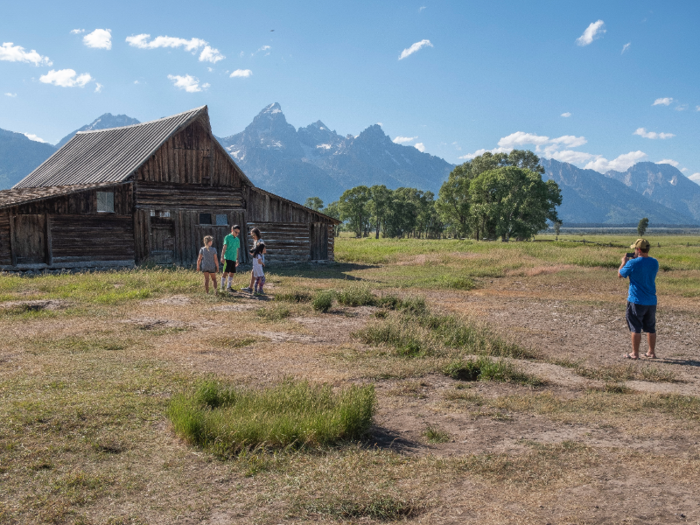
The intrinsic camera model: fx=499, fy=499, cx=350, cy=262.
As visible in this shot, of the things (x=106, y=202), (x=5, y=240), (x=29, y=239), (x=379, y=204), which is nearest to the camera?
(x=5, y=240)

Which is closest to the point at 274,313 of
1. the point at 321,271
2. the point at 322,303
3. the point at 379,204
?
the point at 322,303

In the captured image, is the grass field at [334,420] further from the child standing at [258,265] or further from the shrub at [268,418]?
the child standing at [258,265]

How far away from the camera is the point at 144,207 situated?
78.4ft

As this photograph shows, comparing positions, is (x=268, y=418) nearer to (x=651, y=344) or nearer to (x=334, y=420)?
(x=334, y=420)

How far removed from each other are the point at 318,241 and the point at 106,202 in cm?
1182

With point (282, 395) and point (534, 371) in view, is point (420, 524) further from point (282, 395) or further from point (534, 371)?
point (534, 371)

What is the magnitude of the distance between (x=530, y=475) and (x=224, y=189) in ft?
80.2

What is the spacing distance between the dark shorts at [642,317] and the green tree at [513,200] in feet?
157

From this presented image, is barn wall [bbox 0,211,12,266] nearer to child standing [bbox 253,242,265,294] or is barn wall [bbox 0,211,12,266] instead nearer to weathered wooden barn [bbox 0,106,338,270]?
weathered wooden barn [bbox 0,106,338,270]

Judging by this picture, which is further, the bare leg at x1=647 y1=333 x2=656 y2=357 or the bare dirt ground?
the bare leg at x1=647 y1=333 x2=656 y2=357

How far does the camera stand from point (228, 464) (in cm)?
421

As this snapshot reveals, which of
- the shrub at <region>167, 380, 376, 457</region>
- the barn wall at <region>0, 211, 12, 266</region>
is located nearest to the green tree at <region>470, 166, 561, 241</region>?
Result: the barn wall at <region>0, 211, 12, 266</region>

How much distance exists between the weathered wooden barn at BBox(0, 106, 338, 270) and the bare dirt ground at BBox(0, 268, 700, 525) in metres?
13.5

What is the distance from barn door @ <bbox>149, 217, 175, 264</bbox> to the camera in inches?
959
